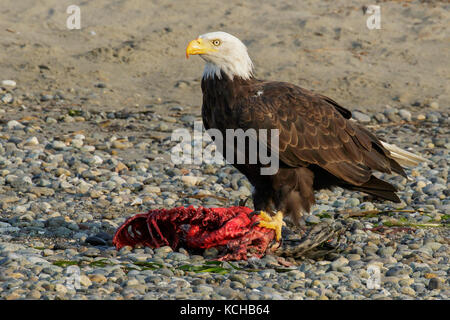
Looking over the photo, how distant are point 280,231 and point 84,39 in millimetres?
7508

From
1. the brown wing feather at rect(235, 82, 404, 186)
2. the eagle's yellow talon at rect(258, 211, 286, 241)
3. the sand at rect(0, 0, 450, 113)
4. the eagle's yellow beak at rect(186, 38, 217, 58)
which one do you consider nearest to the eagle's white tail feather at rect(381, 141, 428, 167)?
the brown wing feather at rect(235, 82, 404, 186)

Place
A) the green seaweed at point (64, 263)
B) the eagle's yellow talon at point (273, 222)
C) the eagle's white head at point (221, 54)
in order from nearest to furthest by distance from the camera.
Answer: the green seaweed at point (64, 263) → the eagle's yellow talon at point (273, 222) → the eagle's white head at point (221, 54)

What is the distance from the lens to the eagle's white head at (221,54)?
6324 millimetres

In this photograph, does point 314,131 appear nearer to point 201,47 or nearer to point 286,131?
point 286,131

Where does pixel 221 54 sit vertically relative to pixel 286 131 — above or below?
above

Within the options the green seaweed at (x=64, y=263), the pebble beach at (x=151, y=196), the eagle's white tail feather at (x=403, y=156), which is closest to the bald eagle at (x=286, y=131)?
the eagle's white tail feather at (x=403, y=156)

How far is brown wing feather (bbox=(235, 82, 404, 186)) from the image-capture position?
6188 mm

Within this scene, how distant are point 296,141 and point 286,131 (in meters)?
0.11

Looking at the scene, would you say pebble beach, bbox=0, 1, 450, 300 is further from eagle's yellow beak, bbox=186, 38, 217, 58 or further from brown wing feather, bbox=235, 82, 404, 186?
eagle's yellow beak, bbox=186, 38, 217, 58

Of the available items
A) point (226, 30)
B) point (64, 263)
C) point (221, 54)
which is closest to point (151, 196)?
point (221, 54)

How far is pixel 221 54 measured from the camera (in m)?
6.36

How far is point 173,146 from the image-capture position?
9281mm

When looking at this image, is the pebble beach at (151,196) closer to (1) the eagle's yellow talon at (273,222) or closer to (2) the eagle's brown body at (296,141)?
(1) the eagle's yellow talon at (273,222)
